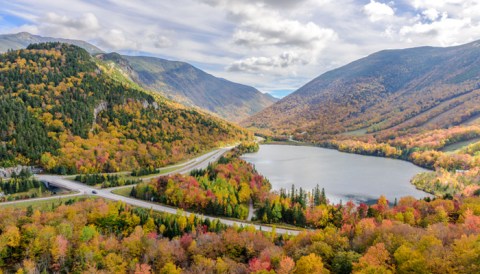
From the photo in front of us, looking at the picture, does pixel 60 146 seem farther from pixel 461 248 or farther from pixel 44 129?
pixel 461 248

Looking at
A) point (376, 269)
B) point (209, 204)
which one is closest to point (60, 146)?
point (209, 204)

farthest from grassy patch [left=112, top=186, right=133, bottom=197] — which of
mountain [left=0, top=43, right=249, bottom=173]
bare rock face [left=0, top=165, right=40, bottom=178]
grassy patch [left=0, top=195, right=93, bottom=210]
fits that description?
bare rock face [left=0, top=165, right=40, bottom=178]

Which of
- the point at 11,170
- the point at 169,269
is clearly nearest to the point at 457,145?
the point at 169,269

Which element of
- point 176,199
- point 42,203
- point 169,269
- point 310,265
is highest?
point 310,265

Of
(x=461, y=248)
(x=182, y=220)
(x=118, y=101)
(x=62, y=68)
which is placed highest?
(x=62, y=68)

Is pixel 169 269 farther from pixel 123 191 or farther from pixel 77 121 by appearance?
pixel 77 121

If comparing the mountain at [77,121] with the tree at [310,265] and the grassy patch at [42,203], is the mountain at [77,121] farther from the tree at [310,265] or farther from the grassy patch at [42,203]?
the tree at [310,265]

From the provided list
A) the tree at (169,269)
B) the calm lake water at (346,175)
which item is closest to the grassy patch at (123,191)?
the tree at (169,269)
